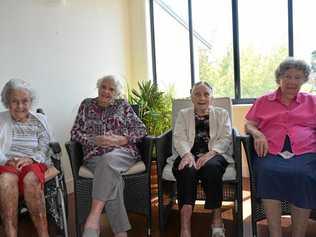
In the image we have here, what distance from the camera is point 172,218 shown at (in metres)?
3.25

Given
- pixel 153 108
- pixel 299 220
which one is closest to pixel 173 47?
pixel 153 108

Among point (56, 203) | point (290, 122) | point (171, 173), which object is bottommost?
point (56, 203)

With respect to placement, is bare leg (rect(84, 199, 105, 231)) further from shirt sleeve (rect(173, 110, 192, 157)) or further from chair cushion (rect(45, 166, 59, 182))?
shirt sleeve (rect(173, 110, 192, 157))

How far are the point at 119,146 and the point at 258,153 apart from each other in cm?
97

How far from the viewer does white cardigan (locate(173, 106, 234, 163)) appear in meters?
2.89

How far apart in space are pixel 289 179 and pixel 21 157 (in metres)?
1.74

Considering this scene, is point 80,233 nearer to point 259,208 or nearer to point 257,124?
point 259,208

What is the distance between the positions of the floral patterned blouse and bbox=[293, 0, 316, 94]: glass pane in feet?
6.49

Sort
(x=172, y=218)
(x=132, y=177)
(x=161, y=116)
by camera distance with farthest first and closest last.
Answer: (x=161, y=116)
(x=172, y=218)
(x=132, y=177)

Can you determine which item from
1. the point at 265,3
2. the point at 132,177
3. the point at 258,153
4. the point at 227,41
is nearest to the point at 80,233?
the point at 132,177

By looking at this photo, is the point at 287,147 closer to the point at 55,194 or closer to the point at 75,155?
the point at 75,155

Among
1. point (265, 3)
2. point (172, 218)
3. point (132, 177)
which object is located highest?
point (265, 3)

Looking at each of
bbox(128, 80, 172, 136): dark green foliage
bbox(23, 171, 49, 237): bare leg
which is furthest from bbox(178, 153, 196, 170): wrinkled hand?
bbox(128, 80, 172, 136): dark green foliage

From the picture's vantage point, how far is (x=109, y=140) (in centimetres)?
294
